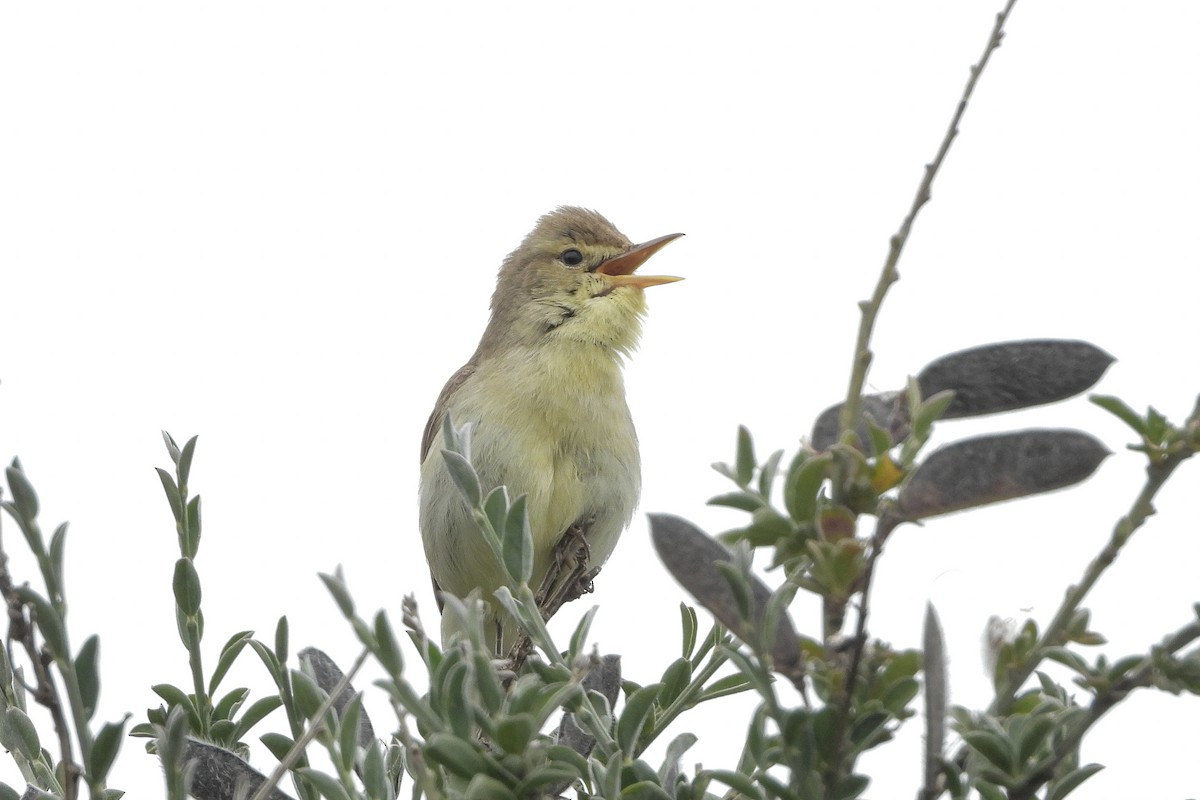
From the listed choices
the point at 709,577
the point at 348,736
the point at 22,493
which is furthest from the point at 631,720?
the point at 22,493

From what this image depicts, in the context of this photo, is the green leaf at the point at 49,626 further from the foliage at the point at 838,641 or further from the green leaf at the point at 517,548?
the green leaf at the point at 517,548

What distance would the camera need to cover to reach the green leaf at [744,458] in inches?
55.5

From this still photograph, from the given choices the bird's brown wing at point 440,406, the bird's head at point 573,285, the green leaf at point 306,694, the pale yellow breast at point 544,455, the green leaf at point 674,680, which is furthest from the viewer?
the bird's brown wing at point 440,406

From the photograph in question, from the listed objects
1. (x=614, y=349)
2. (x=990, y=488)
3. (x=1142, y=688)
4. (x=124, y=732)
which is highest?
(x=614, y=349)

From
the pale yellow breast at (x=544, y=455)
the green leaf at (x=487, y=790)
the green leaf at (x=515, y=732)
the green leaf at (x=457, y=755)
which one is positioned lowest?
the green leaf at (x=487, y=790)

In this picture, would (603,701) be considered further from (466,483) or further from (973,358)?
(973,358)

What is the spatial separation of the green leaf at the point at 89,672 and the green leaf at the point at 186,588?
0.46 metres

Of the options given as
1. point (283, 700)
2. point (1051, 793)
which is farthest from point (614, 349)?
point (1051, 793)

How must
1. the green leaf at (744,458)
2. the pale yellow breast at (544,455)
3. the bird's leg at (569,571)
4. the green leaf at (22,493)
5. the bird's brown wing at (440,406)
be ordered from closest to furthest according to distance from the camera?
the green leaf at (744,458), the green leaf at (22,493), the bird's leg at (569,571), the pale yellow breast at (544,455), the bird's brown wing at (440,406)

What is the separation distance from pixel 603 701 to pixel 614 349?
3960mm

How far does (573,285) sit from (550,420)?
984 mm

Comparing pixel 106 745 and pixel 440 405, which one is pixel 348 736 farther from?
pixel 440 405

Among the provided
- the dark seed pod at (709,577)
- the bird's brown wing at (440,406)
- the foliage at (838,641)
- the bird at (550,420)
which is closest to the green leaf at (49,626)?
the foliage at (838,641)

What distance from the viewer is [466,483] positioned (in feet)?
5.93
